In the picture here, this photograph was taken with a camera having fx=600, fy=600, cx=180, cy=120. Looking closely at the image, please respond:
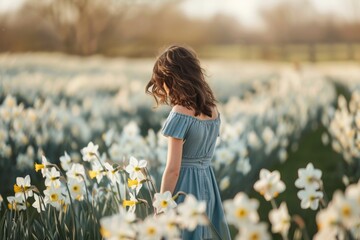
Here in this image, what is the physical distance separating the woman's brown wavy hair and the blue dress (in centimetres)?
7

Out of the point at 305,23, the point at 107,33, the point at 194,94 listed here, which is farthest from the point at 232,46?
the point at 194,94

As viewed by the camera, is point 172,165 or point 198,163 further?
point 198,163

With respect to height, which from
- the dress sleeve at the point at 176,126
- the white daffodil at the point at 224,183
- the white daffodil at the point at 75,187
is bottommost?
the white daffodil at the point at 224,183

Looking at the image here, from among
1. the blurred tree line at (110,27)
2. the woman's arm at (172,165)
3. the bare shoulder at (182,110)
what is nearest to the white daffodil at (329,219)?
the woman's arm at (172,165)

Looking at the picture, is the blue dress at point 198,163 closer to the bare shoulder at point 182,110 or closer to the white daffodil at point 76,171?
the bare shoulder at point 182,110

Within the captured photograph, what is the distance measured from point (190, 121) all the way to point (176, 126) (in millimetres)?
87

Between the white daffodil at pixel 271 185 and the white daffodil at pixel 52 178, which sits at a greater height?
the white daffodil at pixel 271 185

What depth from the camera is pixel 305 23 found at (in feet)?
121

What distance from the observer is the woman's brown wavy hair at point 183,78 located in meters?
2.80

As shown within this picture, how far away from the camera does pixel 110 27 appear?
82.6 feet

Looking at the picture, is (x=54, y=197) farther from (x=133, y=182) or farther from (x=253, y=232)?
(x=253, y=232)

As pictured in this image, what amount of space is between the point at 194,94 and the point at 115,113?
15.2 ft

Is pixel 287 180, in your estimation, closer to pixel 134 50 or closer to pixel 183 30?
pixel 183 30

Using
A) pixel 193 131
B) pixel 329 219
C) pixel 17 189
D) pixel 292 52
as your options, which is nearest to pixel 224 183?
pixel 193 131
